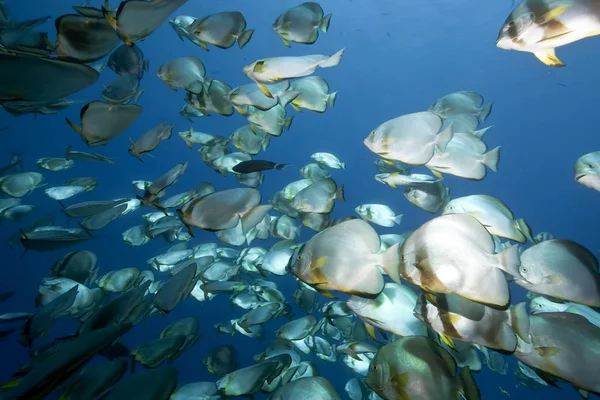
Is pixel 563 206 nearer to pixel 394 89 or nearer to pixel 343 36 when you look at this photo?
pixel 394 89

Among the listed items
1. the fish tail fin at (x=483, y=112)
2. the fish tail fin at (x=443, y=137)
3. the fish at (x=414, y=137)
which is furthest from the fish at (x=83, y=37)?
the fish tail fin at (x=483, y=112)

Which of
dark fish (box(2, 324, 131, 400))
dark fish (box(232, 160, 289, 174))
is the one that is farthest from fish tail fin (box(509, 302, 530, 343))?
dark fish (box(232, 160, 289, 174))

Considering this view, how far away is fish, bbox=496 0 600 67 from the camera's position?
1800 mm

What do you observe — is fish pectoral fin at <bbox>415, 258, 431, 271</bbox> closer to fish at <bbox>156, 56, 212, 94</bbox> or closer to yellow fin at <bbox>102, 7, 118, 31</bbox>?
yellow fin at <bbox>102, 7, 118, 31</bbox>

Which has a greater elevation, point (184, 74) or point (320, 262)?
point (184, 74)

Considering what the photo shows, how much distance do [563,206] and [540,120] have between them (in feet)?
32.6

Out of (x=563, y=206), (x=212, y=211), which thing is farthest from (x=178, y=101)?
(x=563, y=206)

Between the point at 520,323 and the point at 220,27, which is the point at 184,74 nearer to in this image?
the point at 220,27

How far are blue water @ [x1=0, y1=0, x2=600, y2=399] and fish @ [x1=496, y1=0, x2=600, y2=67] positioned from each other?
1909 cm

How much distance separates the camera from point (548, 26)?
1.90m

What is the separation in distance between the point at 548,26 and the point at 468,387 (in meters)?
1.96

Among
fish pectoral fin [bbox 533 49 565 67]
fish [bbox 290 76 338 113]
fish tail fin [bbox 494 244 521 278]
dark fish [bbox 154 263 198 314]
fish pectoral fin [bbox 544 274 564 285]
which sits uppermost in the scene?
fish pectoral fin [bbox 533 49 565 67]

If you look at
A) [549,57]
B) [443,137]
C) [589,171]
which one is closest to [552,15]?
[549,57]

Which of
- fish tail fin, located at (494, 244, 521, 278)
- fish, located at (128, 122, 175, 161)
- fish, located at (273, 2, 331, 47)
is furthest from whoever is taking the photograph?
fish, located at (273, 2, 331, 47)
